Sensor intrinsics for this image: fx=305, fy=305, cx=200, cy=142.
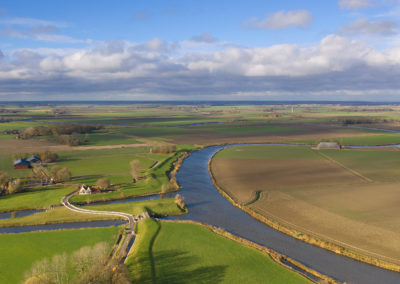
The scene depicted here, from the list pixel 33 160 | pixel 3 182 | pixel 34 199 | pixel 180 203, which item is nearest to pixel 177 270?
pixel 180 203

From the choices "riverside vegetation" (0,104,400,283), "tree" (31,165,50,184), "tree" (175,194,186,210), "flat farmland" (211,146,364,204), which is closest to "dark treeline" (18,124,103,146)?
"riverside vegetation" (0,104,400,283)

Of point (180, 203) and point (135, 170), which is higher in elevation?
point (135, 170)

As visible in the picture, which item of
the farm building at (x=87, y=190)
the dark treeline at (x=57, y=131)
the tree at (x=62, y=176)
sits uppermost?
the dark treeline at (x=57, y=131)

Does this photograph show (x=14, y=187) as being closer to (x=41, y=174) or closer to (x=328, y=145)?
(x=41, y=174)

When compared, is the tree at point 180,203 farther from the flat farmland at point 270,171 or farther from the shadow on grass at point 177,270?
the shadow on grass at point 177,270

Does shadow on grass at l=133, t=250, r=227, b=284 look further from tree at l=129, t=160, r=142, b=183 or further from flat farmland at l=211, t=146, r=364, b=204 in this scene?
tree at l=129, t=160, r=142, b=183

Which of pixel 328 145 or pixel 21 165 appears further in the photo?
pixel 328 145

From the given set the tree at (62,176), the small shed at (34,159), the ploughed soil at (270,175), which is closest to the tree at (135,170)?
the tree at (62,176)
